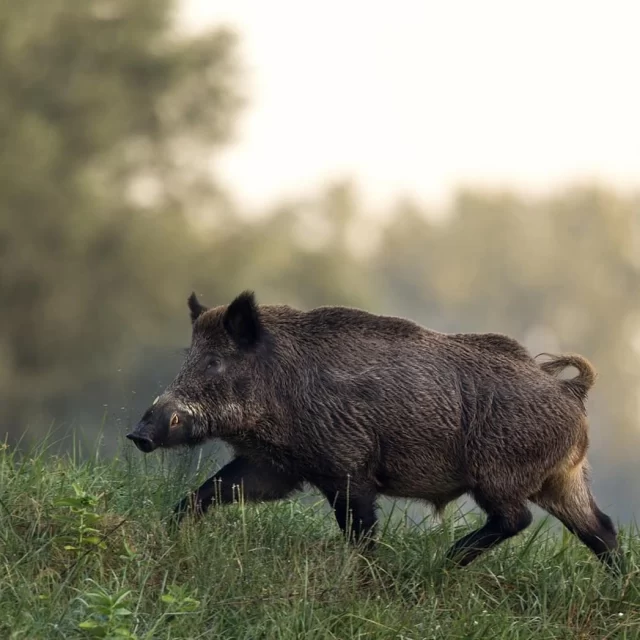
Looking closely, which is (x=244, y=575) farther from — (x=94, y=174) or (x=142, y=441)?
(x=94, y=174)

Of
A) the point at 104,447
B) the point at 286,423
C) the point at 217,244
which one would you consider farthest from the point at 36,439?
the point at 217,244

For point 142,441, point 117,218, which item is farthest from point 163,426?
point 117,218

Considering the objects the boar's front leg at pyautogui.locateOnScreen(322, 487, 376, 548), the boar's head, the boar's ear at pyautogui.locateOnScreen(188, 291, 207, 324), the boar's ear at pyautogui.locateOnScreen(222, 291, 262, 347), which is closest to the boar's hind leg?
the boar's front leg at pyautogui.locateOnScreen(322, 487, 376, 548)

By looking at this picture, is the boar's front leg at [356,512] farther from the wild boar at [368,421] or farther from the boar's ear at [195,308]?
the boar's ear at [195,308]

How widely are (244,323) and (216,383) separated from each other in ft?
1.08

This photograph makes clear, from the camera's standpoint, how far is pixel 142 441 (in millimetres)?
5582

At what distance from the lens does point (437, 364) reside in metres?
6.02

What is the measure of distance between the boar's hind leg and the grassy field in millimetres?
69

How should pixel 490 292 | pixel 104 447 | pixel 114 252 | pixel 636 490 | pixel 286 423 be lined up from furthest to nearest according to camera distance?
1. pixel 490 292
2. pixel 636 490
3. pixel 114 252
4. pixel 104 447
5. pixel 286 423

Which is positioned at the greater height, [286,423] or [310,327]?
[310,327]

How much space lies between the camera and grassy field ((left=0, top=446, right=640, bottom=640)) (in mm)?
4504

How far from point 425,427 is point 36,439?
2052 millimetres

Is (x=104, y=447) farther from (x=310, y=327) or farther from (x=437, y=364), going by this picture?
(x=437, y=364)

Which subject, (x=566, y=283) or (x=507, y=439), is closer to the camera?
(x=507, y=439)
